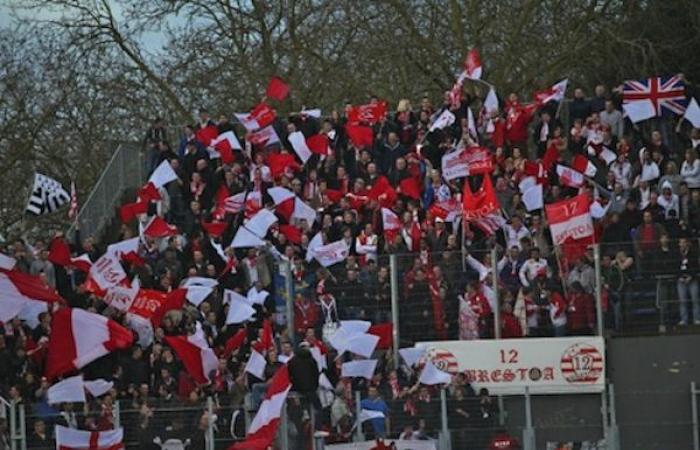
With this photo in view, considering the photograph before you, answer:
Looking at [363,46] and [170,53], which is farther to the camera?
[170,53]

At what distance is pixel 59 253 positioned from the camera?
3203cm

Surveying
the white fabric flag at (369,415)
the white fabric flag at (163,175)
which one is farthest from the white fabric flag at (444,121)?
the white fabric flag at (369,415)

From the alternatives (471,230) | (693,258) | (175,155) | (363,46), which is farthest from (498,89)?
(693,258)

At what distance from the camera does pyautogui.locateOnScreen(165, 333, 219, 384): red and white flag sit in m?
29.8

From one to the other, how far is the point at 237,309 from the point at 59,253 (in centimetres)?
306

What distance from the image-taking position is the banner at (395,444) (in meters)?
27.0

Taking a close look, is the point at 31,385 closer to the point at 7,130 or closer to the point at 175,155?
the point at 175,155

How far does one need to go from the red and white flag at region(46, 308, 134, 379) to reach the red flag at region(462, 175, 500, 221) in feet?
19.0

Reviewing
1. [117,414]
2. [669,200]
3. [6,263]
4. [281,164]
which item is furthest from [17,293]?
[669,200]

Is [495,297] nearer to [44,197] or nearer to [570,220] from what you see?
[570,220]

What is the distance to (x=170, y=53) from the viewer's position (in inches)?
1973

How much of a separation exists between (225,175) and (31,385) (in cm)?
739

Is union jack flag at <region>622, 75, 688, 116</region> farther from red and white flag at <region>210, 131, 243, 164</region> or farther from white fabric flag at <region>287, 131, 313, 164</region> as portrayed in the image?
red and white flag at <region>210, 131, 243, 164</region>

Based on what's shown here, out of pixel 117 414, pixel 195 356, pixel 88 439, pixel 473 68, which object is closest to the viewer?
pixel 88 439
